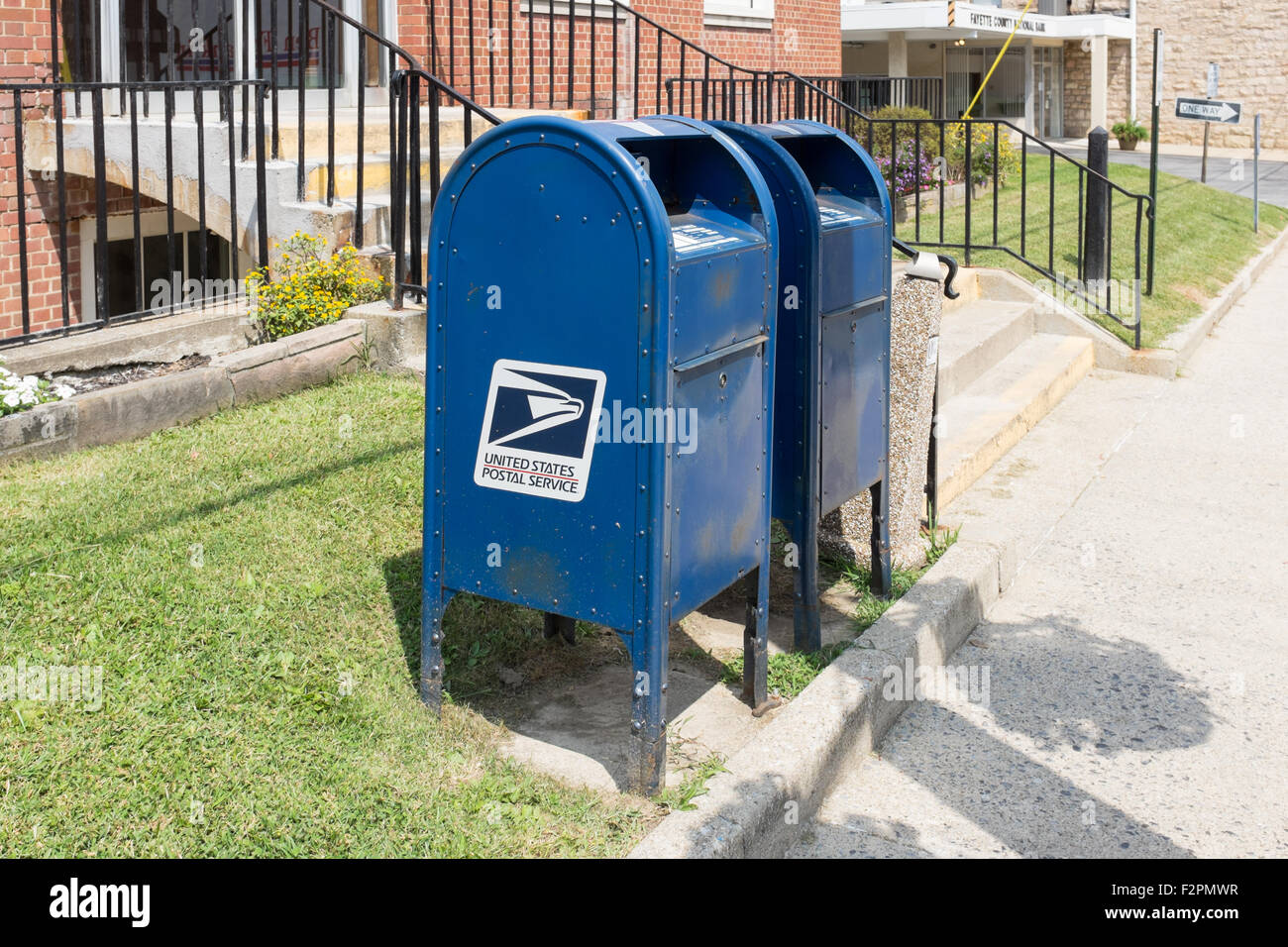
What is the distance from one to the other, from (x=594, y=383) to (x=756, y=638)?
45.3 inches

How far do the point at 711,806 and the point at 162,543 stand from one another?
213 cm

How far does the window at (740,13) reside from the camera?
14234 millimetres

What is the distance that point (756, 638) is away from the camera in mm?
4309

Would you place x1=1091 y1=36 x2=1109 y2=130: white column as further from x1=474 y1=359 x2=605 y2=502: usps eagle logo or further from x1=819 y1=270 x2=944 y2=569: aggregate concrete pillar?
x1=474 y1=359 x2=605 y2=502: usps eagle logo

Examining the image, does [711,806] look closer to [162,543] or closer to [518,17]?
[162,543]

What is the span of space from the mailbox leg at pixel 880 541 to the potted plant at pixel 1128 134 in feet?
103

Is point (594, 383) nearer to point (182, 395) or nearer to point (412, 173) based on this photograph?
point (182, 395)

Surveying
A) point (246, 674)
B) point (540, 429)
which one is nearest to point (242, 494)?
point (246, 674)

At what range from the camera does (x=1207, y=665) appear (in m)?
5.06

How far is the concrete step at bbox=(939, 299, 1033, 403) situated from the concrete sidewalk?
641 mm

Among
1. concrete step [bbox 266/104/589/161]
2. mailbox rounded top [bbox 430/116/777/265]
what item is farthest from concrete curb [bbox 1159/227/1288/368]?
mailbox rounded top [bbox 430/116/777/265]

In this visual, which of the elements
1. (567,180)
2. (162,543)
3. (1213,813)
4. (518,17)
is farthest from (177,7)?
(1213,813)
